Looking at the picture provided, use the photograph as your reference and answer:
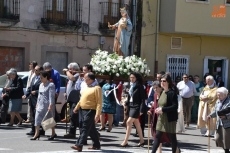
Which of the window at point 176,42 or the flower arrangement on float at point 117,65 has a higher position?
the window at point 176,42

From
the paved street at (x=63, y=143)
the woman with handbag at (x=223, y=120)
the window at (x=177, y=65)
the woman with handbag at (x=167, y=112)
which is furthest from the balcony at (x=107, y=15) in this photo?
the woman with handbag at (x=167, y=112)

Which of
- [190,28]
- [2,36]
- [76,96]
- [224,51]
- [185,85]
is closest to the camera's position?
[76,96]

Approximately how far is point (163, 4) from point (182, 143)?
1375 cm

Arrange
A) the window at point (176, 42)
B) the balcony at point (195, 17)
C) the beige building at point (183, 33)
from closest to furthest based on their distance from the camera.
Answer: the balcony at point (195, 17), the beige building at point (183, 33), the window at point (176, 42)

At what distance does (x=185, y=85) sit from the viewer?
21.8 metres

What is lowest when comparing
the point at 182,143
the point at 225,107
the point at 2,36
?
the point at 182,143

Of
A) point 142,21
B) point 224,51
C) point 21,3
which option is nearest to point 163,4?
point 142,21

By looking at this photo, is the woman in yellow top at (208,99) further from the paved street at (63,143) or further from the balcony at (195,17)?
the balcony at (195,17)

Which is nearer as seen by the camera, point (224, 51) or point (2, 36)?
point (2, 36)

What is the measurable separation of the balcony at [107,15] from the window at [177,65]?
121 inches

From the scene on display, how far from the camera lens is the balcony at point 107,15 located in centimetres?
2970

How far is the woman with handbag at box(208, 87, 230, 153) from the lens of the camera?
1458 centimetres

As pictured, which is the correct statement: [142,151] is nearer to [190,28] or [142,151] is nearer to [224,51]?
[190,28]

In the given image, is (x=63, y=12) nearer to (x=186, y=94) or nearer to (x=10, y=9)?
(x=10, y=9)
